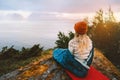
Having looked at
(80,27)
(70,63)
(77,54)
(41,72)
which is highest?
(80,27)

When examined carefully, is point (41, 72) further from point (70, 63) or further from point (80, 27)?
point (80, 27)

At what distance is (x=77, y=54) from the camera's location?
12.7 metres

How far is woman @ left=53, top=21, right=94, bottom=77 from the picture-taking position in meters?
12.6

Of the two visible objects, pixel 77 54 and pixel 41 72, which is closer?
pixel 41 72

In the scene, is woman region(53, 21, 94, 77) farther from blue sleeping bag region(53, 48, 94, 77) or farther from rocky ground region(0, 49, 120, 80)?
rocky ground region(0, 49, 120, 80)

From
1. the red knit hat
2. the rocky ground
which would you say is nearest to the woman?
the red knit hat

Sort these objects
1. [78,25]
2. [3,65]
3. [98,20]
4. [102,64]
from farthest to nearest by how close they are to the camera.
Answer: [98,20], [3,65], [102,64], [78,25]

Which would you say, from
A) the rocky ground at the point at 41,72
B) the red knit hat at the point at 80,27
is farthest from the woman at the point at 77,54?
the rocky ground at the point at 41,72

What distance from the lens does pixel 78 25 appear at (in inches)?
493

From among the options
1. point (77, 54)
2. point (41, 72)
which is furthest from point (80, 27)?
point (41, 72)

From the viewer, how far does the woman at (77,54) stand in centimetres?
1257

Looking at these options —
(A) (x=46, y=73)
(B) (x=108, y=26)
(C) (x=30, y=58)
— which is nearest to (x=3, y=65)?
(C) (x=30, y=58)

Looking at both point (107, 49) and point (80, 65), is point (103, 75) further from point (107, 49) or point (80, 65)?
point (107, 49)

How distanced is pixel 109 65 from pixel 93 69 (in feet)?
5.60
